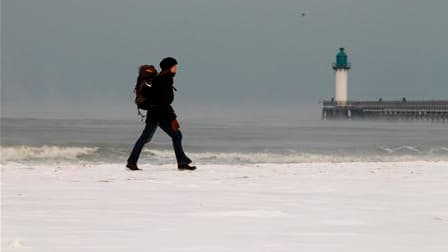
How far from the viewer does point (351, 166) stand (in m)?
10.0

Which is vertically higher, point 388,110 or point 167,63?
point 167,63

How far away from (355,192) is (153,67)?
3.48 meters

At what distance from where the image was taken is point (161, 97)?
30.2ft

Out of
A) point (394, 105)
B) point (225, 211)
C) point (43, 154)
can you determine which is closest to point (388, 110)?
point (394, 105)

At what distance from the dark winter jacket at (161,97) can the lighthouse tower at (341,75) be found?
73632 mm

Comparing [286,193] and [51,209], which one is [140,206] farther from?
[286,193]

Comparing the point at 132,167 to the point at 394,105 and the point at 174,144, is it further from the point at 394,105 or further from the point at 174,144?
the point at 394,105

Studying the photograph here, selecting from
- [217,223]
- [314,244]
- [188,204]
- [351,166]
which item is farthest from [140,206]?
[351,166]

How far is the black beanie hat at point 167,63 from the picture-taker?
9.15 meters

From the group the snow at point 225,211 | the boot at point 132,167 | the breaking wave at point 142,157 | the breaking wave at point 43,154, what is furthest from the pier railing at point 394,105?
the snow at point 225,211

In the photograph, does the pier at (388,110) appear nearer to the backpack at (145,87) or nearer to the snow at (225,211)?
the backpack at (145,87)

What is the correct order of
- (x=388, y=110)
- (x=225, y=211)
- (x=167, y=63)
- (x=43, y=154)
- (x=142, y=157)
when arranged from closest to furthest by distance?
(x=225, y=211)
(x=167, y=63)
(x=142, y=157)
(x=43, y=154)
(x=388, y=110)

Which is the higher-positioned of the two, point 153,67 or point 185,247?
point 153,67

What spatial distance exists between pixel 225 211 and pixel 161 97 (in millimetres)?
4153
